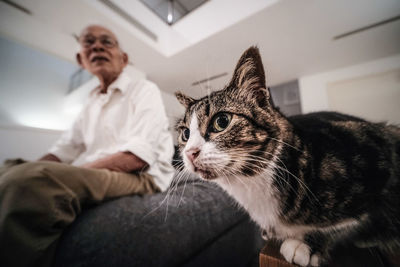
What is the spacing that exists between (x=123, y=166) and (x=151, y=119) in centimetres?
25

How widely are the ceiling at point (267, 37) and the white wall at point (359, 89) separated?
Result: 0.02m

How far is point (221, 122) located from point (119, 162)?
561mm

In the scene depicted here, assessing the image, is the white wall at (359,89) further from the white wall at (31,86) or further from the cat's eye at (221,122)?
the white wall at (31,86)

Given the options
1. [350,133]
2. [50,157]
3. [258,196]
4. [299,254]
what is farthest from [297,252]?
[50,157]

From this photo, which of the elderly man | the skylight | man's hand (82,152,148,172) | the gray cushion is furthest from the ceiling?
man's hand (82,152,148,172)

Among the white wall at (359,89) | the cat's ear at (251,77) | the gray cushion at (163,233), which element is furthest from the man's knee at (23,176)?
the white wall at (359,89)

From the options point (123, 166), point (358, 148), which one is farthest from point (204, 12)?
point (123, 166)

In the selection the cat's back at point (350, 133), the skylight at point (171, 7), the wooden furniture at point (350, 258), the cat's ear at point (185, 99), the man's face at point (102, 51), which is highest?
the man's face at point (102, 51)

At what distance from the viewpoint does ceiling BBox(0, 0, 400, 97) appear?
0.77 ft

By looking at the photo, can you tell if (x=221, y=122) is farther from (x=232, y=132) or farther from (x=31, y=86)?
(x=31, y=86)

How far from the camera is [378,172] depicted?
0.23m

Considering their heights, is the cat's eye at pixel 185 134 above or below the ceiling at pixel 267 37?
below

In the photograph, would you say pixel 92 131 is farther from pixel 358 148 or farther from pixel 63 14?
pixel 358 148

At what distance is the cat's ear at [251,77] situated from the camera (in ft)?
0.54
